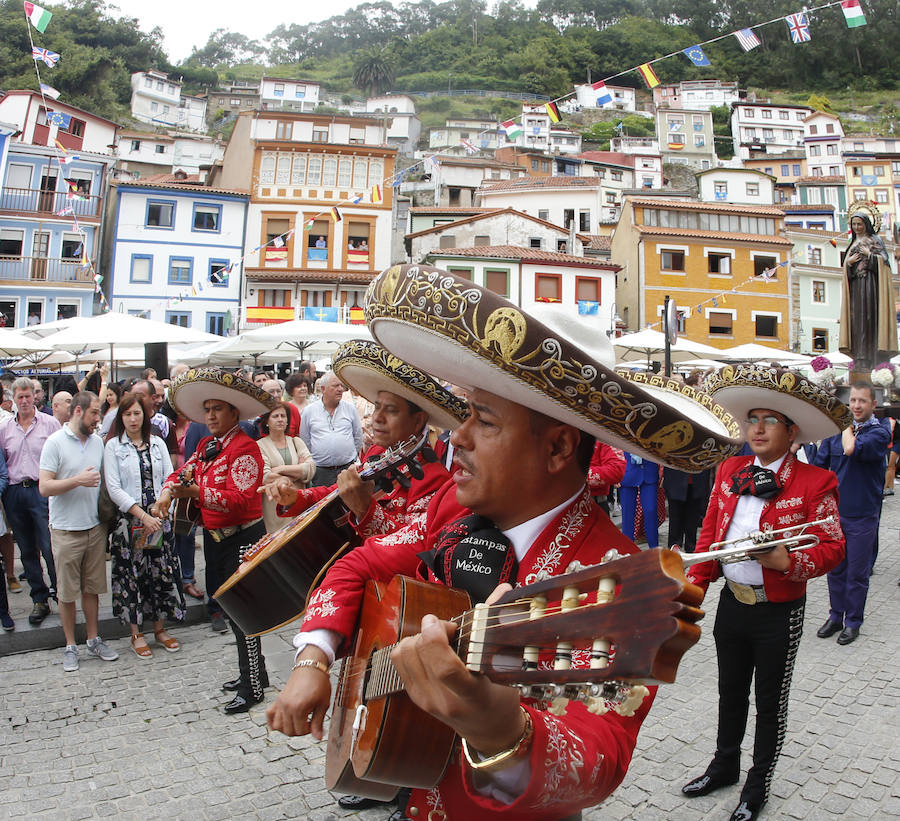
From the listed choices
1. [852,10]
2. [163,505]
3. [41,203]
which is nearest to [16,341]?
[163,505]

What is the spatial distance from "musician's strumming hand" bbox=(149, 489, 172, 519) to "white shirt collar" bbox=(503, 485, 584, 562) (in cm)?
411

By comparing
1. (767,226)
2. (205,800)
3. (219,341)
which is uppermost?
(767,226)

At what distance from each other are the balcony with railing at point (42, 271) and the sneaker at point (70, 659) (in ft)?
109

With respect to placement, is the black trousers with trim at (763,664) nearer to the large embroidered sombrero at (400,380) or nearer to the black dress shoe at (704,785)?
the black dress shoe at (704,785)

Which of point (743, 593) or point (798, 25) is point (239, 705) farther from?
point (798, 25)

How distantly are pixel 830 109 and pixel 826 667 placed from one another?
95.7 metres

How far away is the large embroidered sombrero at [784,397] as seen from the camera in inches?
134

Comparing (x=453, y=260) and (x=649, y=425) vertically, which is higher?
(x=453, y=260)

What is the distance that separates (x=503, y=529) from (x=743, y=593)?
2.17m

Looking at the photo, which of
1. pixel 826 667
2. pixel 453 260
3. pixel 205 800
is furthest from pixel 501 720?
pixel 453 260

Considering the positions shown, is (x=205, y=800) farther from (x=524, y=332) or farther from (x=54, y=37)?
A: (x=54, y=37)

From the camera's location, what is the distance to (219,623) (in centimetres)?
658

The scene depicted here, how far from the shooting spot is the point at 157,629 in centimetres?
614

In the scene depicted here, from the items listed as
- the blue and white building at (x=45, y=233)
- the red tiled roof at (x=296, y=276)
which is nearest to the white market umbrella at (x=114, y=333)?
the red tiled roof at (x=296, y=276)
